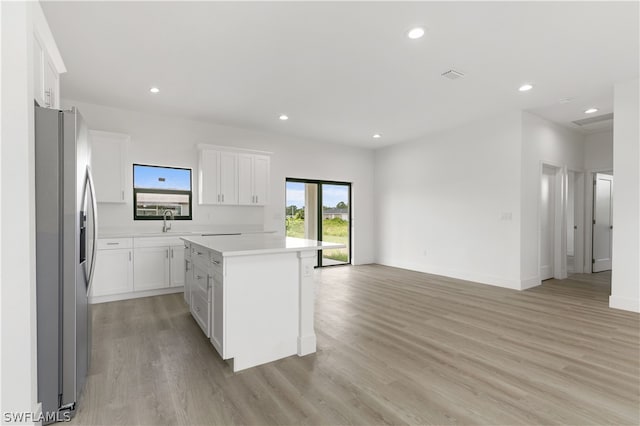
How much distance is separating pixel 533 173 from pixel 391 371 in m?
4.52

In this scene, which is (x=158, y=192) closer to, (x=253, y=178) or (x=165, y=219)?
(x=165, y=219)

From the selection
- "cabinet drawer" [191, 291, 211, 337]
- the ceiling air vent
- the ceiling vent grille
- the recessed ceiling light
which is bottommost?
"cabinet drawer" [191, 291, 211, 337]

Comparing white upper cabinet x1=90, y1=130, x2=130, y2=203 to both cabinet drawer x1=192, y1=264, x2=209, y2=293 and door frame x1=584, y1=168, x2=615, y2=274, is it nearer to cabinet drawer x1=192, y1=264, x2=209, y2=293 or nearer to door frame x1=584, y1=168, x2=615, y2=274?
cabinet drawer x1=192, y1=264, x2=209, y2=293

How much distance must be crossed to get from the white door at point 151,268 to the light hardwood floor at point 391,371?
47cm

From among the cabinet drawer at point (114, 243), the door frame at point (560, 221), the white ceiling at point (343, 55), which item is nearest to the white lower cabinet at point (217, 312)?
the white ceiling at point (343, 55)

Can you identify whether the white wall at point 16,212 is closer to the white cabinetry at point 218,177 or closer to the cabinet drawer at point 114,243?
the cabinet drawer at point 114,243

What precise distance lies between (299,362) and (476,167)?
4661 millimetres

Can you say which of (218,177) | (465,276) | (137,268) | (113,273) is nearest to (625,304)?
(465,276)

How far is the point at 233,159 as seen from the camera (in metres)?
5.39

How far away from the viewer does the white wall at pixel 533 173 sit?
16.2 ft

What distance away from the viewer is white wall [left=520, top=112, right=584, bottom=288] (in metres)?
4.93

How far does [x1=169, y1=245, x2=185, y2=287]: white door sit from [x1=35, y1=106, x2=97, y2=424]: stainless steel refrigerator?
2876 mm

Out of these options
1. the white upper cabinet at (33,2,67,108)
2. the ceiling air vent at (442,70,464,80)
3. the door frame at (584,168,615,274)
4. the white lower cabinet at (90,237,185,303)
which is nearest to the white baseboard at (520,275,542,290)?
the door frame at (584,168,615,274)

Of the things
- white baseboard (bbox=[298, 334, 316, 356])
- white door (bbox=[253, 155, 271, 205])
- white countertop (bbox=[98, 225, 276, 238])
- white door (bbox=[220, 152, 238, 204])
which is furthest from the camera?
white door (bbox=[253, 155, 271, 205])
